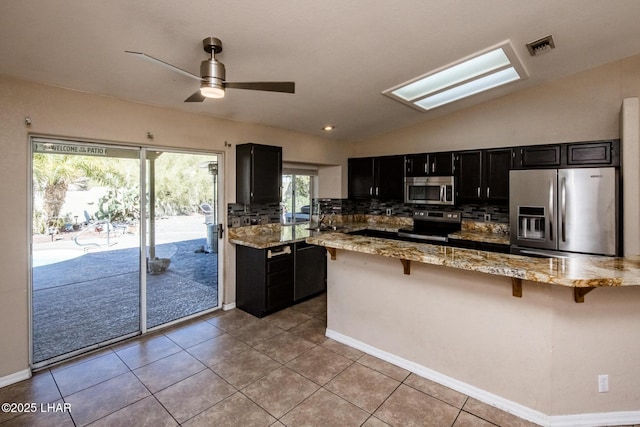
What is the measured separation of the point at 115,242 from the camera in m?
3.31

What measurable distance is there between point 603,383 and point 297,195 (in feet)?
14.3

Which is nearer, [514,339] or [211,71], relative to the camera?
[211,71]

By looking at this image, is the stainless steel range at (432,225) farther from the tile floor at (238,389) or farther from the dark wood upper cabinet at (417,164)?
the tile floor at (238,389)

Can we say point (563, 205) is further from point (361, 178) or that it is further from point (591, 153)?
point (361, 178)

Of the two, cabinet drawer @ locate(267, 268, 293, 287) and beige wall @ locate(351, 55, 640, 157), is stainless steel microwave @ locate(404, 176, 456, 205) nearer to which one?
beige wall @ locate(351, 55, 640, 157)

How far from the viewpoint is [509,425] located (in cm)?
206

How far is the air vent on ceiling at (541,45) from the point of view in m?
2.79

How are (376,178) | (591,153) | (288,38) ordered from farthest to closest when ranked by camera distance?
(376,178) → (591,153) → (288,38)

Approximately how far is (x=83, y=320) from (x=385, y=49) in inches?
156

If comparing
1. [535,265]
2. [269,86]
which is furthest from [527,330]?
[269,86]

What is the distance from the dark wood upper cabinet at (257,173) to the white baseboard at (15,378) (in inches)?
100.0

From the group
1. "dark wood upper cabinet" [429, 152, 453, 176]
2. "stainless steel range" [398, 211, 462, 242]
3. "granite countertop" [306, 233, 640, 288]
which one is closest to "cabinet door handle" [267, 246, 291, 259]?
"granite countertop" [306, 233, 640, 288]

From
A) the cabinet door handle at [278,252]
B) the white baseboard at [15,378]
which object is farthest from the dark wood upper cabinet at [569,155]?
the white baseboard at [15,378]

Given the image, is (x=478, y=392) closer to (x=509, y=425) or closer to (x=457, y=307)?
(x=509, y=425)
